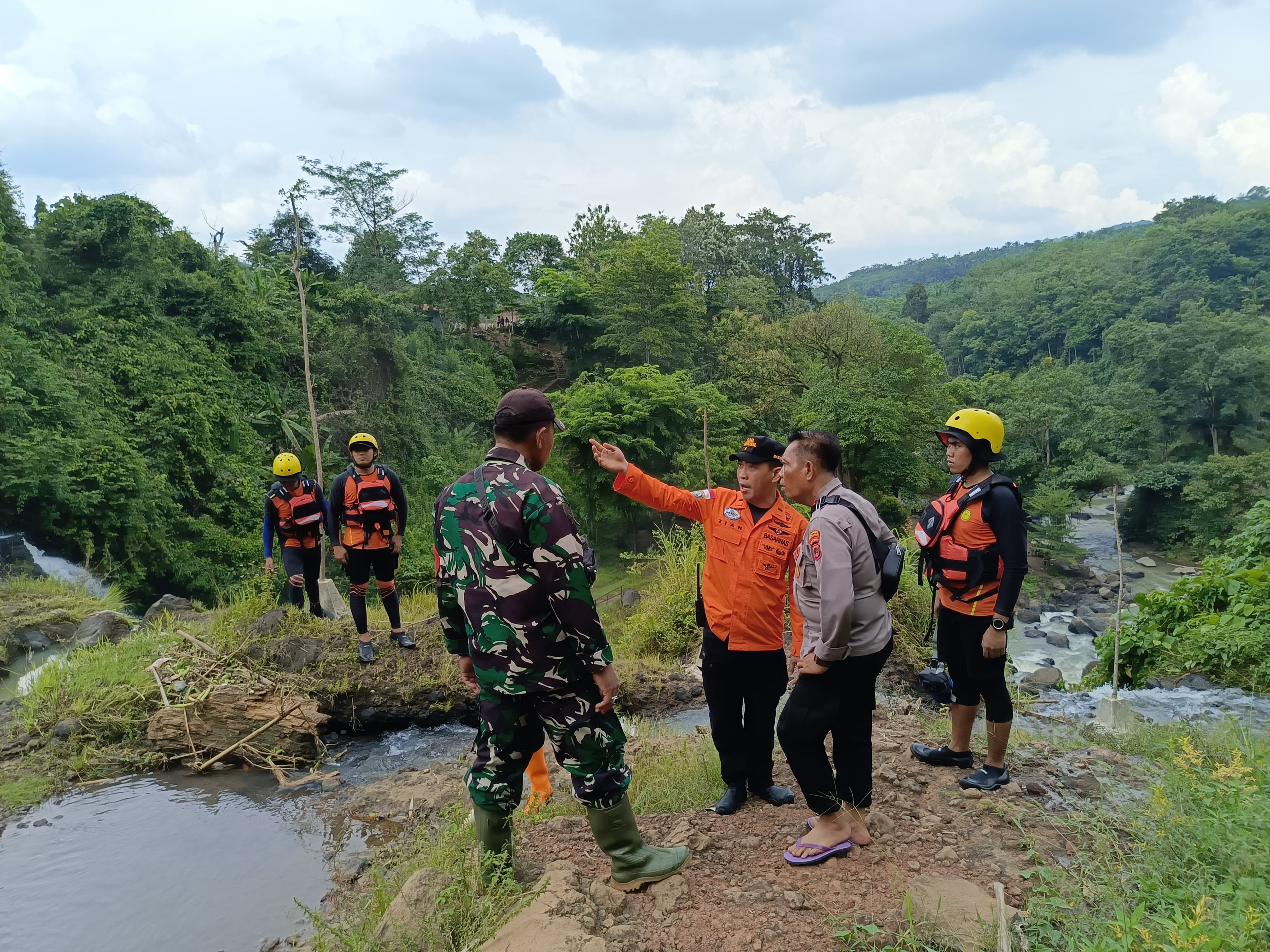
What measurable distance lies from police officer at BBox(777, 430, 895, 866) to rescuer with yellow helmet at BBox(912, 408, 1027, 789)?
60 centimetres

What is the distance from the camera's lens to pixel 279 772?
15.9 feet

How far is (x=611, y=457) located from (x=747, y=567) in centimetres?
82

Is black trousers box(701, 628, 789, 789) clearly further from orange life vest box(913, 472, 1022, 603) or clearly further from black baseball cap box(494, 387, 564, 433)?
black baseball cap box(494, 387, 564, 433)

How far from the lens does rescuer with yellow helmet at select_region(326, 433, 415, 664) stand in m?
5.34

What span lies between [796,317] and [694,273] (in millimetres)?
4543

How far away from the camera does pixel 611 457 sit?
10.7ft

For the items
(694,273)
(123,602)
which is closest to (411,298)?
(694,273)

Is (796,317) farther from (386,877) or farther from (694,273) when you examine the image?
(386,877)

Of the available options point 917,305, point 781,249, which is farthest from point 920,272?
point 781,249

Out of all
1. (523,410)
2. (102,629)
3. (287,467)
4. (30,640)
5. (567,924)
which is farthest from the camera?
(30,640)

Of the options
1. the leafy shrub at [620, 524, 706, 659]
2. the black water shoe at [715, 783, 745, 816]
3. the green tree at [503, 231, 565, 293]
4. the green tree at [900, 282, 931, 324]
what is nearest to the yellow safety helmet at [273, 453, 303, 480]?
the leafy shrub at [620, 524, 706, 659]

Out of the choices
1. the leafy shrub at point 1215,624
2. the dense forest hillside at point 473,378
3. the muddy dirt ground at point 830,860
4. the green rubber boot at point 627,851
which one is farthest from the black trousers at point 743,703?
the dense forest hillside at point 473,378

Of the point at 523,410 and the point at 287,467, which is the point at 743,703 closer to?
the point at 523,410

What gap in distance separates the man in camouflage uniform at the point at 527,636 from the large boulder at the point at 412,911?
0.74 feet
